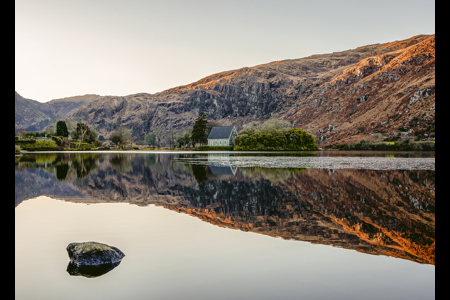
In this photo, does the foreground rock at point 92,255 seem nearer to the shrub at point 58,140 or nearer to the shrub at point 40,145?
the shrub at point 40,145

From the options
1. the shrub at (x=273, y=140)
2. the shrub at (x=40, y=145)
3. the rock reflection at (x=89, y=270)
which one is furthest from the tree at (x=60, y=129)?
the rock reflection at (x=89, y=270)

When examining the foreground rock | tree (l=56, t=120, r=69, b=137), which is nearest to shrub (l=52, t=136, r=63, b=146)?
tree (l=56, t=120, r=69, b=137)

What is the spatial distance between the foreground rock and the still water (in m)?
0.33

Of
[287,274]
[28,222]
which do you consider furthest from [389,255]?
[28,222]

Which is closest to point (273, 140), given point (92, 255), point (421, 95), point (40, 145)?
point (40, 145)

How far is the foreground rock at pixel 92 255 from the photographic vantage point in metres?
7.91

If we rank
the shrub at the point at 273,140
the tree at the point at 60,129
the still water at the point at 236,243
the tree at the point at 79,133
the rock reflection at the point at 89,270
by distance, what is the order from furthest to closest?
the tree at the point at 79,133
the tree at the point at 60,129
the shrub at the point at 273,140
the rock reflection at the point at 89,270
the still water at the point at 236,243

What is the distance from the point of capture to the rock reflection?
24.2ft

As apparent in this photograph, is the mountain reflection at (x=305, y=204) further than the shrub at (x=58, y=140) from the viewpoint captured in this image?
No

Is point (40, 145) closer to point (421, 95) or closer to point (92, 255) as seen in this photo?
point (92, 255)

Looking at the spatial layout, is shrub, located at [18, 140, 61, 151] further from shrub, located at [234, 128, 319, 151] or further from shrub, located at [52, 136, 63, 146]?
shrub, located at [234, 128, 319, 151]

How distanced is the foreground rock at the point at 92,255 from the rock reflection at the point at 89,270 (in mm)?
94

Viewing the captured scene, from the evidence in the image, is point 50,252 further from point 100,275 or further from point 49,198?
point 49,198

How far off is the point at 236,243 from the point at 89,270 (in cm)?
411
